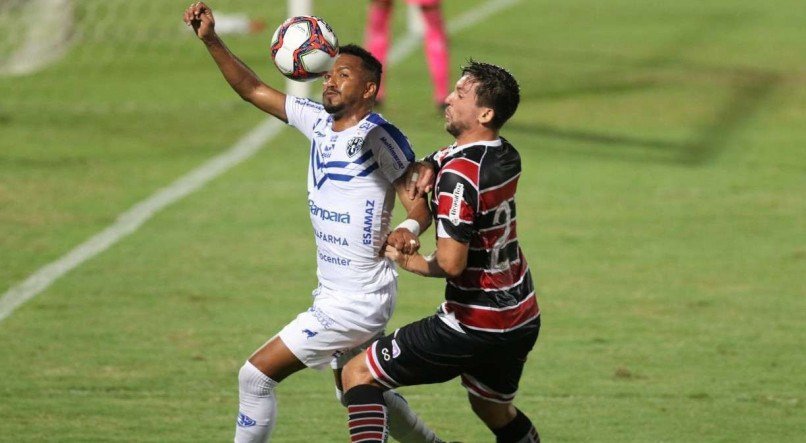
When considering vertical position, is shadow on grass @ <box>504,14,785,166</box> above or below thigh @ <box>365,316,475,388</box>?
below

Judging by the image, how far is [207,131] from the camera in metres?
13.7

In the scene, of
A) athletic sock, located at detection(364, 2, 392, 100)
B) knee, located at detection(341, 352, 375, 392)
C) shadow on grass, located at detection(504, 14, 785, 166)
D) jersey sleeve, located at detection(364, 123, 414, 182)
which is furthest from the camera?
athletic sock, located at detection(364, 2, 392, 100)

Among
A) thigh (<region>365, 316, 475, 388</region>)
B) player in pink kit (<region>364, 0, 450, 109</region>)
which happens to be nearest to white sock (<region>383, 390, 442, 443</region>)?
thigh (<region>365, 316, 475, 388</region>)

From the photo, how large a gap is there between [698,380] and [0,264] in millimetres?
4691

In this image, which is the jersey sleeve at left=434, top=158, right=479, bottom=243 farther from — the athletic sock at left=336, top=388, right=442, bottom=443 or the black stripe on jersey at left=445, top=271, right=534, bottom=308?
the athletic sock at left=336, top=388, right=442, bottom=443

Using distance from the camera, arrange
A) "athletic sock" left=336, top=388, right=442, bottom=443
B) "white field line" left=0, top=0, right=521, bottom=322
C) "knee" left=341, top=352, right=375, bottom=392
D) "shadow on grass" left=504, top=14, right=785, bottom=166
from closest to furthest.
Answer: "knee" left=341, top=352, right=375, bottom=392
"athletic sock" left=336, top=388, right=442, bottom=443
"white field line" left=0, top=0, right=521, bottom=322
"shadow on grass" left=504, top=14, right=785, bottom=166

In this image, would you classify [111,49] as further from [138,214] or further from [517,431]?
[517,431]

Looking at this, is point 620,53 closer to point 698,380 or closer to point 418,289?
point 418,289

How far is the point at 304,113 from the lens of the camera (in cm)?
586

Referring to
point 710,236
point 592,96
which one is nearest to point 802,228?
point 710,236

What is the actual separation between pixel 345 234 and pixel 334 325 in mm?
357

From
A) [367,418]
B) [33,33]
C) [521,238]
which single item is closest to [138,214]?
[521,238]

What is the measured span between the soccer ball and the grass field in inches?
66.7

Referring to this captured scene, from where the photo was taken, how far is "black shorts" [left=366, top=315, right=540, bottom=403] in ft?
17.4
